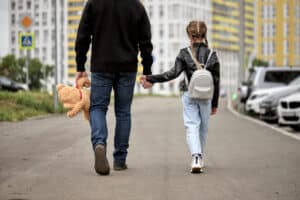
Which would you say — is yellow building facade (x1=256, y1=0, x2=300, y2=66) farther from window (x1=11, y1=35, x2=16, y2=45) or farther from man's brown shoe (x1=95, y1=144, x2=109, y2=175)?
man's brown shoe (x1=95, y1=144, x2=109, y2=175)

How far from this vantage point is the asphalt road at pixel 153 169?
675 cm

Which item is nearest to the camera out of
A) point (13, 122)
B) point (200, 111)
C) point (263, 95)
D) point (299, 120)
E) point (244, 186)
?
point (244, 186)

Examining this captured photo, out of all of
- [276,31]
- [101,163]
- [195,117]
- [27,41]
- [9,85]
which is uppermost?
[276,31]

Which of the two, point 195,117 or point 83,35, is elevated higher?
point 83,35

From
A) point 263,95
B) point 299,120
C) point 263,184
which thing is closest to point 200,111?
point 263,184

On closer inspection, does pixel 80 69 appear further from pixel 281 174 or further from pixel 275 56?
pixel 275 56

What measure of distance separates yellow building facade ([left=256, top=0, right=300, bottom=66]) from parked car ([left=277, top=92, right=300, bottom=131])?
166 metres

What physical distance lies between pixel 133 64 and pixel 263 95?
13.8 m

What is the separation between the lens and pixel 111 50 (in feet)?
26.7

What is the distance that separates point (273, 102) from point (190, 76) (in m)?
11.9

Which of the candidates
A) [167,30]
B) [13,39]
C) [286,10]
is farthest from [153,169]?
[286,10]

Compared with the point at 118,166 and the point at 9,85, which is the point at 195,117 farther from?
the point at 9,85

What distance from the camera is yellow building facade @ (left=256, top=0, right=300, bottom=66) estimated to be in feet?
599

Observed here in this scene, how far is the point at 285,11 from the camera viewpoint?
184625mm
